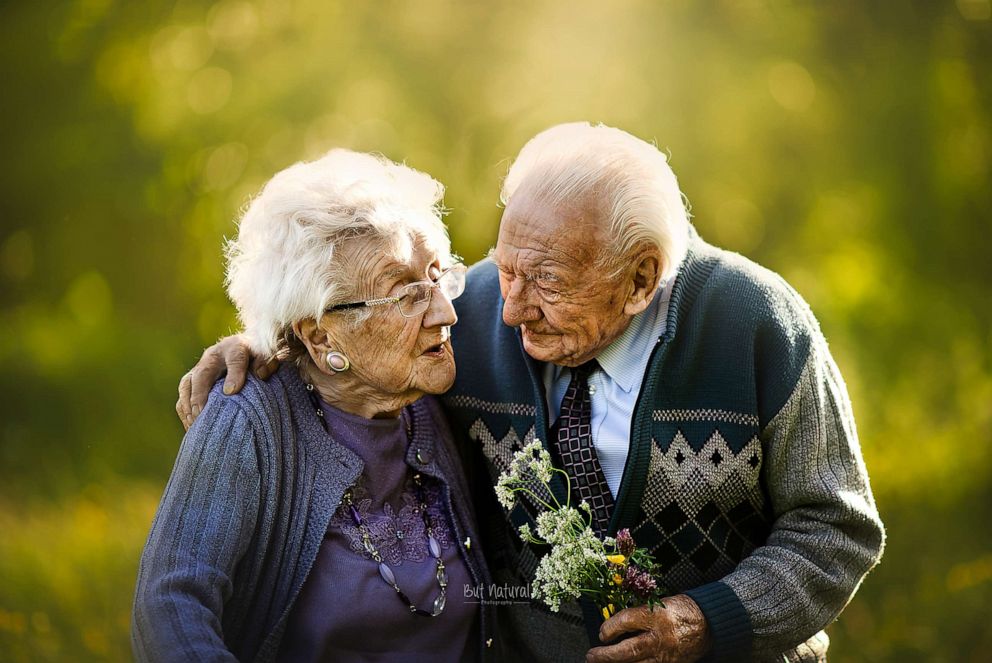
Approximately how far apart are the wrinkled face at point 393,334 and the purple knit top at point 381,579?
146 mm

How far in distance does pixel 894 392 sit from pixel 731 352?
301cm

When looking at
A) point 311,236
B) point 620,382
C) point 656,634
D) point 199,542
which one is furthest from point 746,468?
point 199,542

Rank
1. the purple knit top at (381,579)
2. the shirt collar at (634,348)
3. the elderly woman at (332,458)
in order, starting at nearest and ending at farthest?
the elderly woman at (332,458), the purple knit top at (381,579), the shirt collar at (634,348)

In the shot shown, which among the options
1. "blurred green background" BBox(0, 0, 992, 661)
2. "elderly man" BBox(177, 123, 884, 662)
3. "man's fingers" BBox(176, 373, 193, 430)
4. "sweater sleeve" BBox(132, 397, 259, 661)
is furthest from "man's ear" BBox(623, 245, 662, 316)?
"blurred green background" BBox(0, 0, 992, 661)

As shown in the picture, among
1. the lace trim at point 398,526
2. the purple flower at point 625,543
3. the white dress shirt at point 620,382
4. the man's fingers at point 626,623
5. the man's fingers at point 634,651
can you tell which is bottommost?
the man's fingers at point 634,651

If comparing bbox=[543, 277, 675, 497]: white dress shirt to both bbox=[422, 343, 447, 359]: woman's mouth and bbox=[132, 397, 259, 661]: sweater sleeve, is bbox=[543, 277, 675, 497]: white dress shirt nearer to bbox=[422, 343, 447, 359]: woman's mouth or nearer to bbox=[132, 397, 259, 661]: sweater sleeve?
bbox=[422, 343, 447, 359]: woman's mouth

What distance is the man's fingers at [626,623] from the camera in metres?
2.24

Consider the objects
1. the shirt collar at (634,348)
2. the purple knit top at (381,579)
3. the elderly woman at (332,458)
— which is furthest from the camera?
the shirt collar at (634,348)

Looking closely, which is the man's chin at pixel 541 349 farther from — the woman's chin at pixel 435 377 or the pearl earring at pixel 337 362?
the pearl earring at pixel 337 362

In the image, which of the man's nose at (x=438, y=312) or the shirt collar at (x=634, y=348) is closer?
the man's nose at (x=438, y=312)

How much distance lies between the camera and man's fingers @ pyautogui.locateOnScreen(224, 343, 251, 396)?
2.33 metres

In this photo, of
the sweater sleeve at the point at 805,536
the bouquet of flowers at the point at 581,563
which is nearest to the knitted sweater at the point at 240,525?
the bouquet of flowers at the point at 581,563

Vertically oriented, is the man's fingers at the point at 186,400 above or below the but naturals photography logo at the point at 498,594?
above

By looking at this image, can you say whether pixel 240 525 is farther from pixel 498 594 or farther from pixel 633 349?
pixel 633 349
